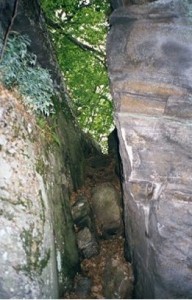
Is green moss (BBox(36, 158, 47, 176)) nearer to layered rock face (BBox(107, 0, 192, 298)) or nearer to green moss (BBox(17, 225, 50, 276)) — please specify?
green moss (BBox(17, 225, 50, 276))

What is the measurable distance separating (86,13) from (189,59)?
525cm

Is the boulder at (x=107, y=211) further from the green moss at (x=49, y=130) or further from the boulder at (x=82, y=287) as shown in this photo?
the green moss at (x=49, y=130)

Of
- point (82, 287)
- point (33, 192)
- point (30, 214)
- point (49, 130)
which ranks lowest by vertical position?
point (82, 287)

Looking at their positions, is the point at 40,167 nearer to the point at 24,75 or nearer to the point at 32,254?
the point at 32,254

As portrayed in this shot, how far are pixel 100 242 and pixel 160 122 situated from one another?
3540 millimetres

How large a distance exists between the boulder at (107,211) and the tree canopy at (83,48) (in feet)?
11.1

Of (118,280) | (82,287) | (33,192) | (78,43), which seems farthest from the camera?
(78,43)

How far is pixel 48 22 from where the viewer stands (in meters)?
10.3

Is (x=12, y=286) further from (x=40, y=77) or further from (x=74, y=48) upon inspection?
(x=74, y=48)

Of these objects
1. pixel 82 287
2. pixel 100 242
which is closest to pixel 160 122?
pixel 100 242

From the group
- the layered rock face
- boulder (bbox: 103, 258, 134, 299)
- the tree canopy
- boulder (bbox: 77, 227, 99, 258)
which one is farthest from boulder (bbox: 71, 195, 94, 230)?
A: the tree canopy

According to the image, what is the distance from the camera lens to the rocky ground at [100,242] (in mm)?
7320

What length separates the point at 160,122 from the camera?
6.15m

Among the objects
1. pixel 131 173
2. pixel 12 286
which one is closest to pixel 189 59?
pixel 131 173
